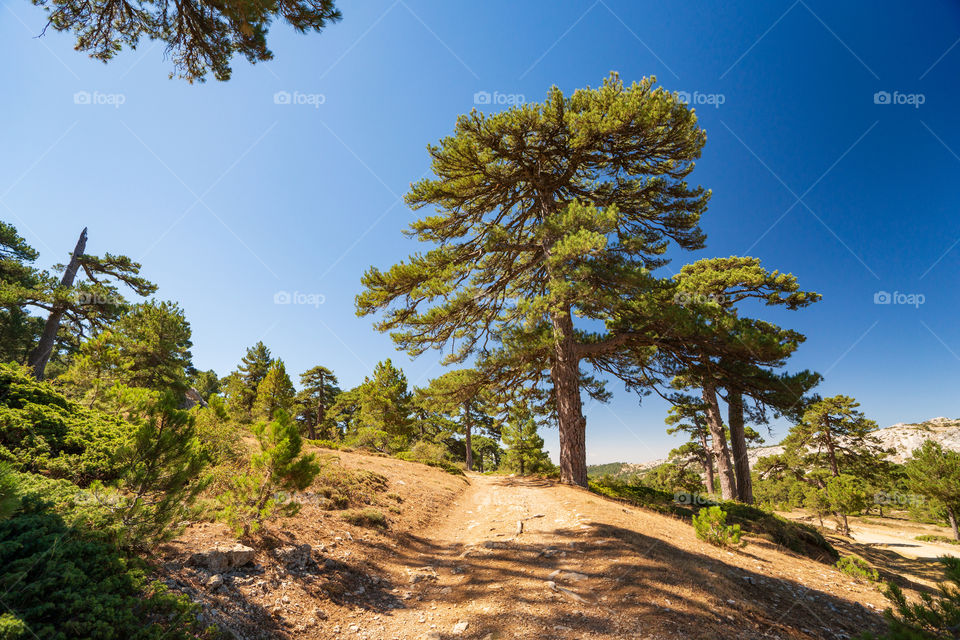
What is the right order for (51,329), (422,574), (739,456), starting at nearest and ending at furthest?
(422,574) → (739,456) → (51,329)

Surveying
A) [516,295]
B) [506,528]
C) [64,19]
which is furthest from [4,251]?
[506,528]

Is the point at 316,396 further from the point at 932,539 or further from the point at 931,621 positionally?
the point at 932,539

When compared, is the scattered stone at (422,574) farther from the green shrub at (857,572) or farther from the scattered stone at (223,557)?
the green shrub at (857,572)

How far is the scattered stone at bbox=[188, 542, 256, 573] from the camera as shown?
3.63 m

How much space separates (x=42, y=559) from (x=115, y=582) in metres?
0.49

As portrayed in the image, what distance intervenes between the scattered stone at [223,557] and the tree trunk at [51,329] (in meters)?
20.2

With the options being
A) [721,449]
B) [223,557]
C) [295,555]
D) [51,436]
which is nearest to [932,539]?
[721,449]

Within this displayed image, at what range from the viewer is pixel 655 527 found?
23.2ft

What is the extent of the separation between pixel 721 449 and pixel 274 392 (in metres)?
24.2

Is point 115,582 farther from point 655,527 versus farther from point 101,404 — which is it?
point 655,527

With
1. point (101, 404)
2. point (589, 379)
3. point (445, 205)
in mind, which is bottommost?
point (101, 404)

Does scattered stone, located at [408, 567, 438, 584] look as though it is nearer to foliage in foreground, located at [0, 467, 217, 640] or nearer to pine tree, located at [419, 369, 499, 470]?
foliage in foreground, located at [0, 467, 217, 640]

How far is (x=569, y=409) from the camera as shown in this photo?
1057 cm

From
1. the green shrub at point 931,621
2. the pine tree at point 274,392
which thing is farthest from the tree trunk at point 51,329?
the green shrub at point 931,621
